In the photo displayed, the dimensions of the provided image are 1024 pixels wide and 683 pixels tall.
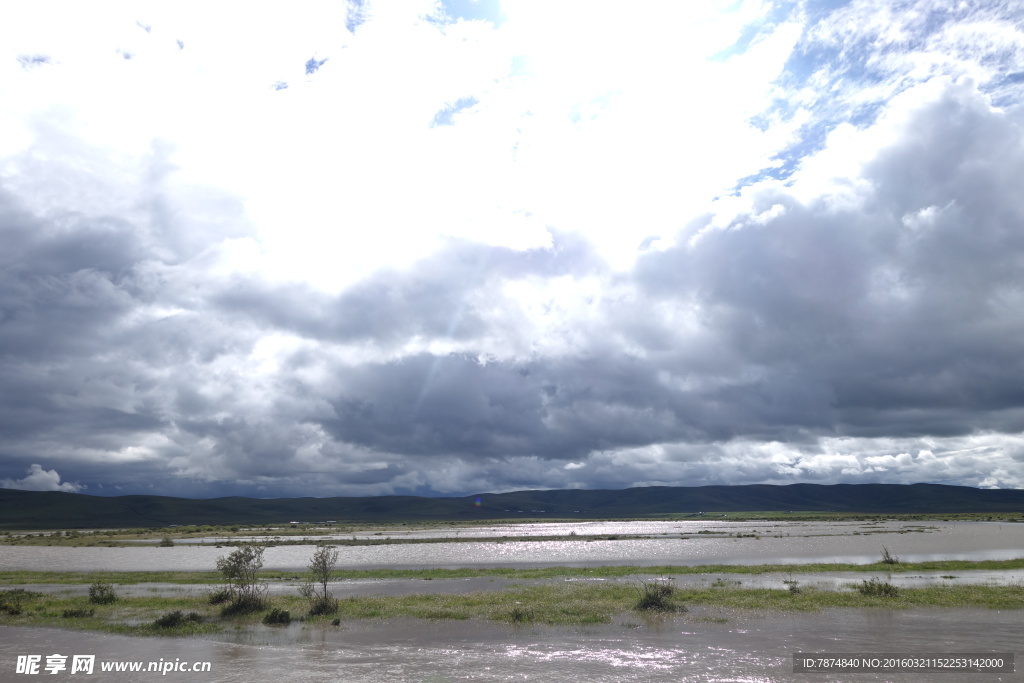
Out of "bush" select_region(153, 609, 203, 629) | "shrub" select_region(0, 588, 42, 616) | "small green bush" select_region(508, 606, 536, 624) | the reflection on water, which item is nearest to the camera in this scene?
"bush" select_region(153, 609, 203, 629)

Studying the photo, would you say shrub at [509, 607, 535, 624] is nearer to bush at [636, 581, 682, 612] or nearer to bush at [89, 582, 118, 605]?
bush at [636, 581, 682, 612]

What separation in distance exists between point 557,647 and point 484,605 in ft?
30.7

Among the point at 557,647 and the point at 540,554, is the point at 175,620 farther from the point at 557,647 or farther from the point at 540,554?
the point at 540,554

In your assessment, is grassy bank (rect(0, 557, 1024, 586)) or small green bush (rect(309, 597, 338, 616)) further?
grassy bank (rect(0, 557, 1024, 586))

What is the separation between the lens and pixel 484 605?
31562 millimetres

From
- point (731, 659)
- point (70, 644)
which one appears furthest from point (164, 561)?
point (731, 659)

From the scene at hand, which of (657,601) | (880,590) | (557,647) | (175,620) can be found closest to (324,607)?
(175,620)

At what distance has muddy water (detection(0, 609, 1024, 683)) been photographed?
19438mm

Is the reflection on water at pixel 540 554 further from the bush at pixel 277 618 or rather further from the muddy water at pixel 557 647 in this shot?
the muddy water at pixel 557 647

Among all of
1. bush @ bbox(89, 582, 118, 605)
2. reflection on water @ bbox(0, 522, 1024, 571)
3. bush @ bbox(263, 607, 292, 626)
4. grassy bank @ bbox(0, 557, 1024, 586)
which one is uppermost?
bush @ bbox(263, 607, 292, 626)

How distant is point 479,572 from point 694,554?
27723 millimetres

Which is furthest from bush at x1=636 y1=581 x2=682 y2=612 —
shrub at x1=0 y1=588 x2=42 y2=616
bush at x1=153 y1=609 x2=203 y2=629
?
shrub at x1=0 y1=588 x2=42 y2=616

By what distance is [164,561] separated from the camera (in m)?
67.1

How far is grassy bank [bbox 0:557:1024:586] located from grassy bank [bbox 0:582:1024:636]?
10.5 meters
